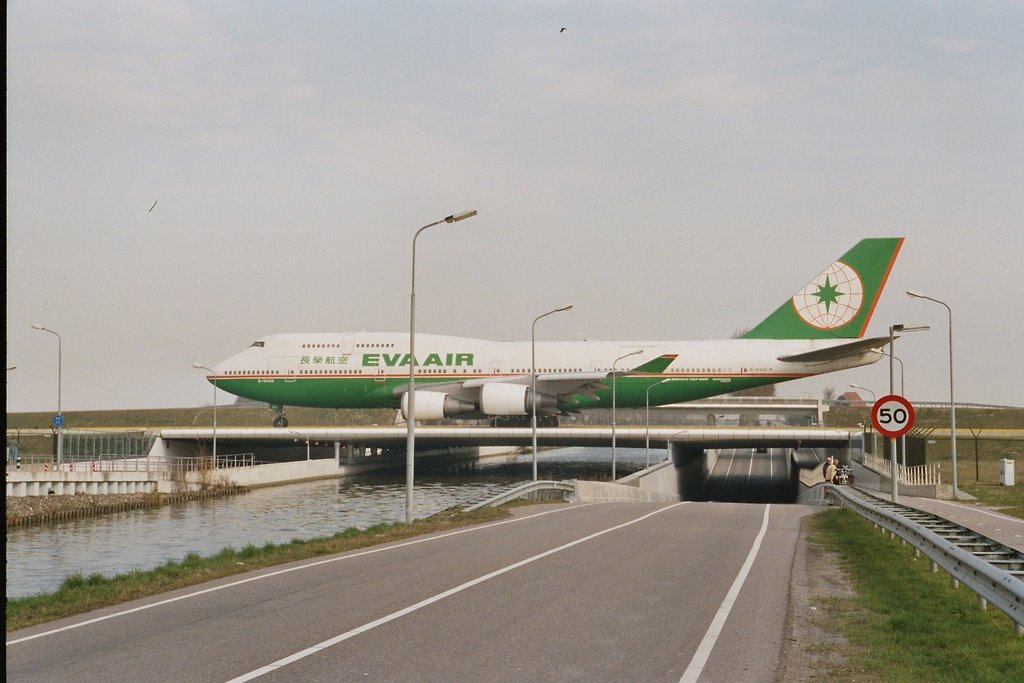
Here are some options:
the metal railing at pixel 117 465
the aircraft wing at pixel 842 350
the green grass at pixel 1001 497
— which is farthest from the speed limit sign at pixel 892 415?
the metal railing at pixel 117 465

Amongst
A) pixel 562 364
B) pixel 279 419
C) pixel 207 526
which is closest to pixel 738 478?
pixel 562 364

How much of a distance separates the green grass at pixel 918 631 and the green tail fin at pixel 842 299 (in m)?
54.0

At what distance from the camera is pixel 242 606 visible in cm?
1291

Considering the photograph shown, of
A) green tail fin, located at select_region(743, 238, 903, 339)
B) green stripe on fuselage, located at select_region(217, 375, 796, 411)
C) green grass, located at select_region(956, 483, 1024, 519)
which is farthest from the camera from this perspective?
green tail fin, located at select_region(743, 238, 903, 339)

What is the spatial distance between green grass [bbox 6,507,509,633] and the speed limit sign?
10.9 metres

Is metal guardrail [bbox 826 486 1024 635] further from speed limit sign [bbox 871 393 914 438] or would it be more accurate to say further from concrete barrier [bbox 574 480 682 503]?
concrete barrier [bbox 574 480 682 503]

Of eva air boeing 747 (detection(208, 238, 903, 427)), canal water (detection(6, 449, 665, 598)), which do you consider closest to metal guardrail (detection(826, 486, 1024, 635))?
canal water (detection(6, 449, 665, 598))

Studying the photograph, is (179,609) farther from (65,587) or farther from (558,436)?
(558,436)

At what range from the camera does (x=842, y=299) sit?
229 ft

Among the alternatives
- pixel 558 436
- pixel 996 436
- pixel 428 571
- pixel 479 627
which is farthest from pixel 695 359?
pixel 479 627

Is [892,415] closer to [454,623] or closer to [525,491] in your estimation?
[454,623]

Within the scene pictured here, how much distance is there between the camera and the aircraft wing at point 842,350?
61.8 m

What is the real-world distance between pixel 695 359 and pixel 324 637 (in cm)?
5969

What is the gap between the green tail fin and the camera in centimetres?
6919
